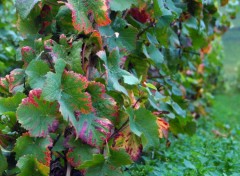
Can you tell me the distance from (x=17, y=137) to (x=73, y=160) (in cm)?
23

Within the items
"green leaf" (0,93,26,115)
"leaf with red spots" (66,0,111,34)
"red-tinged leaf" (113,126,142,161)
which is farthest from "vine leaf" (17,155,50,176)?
"leaf with red spots" (66,0,111,34)

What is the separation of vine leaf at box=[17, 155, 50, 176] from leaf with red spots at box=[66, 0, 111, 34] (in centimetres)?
50

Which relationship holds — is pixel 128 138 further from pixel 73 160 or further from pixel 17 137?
pixel 17 137

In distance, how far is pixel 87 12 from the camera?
1.76m

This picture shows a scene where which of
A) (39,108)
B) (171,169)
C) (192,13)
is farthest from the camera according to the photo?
(192,13)

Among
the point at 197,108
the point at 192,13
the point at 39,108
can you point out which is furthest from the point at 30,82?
the point at 197,108

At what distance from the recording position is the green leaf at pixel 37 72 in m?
1.67

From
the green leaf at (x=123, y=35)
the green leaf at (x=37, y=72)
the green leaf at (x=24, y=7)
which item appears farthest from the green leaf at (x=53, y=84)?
the green leaf at (x=123, y=35)

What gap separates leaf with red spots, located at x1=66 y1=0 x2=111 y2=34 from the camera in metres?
1.73

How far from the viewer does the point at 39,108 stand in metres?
1.62

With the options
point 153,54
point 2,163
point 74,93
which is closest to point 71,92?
point 74,93

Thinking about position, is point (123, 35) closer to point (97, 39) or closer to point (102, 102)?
point (97, 39)

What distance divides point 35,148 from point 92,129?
208 mm

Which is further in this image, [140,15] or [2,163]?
[140,15]
